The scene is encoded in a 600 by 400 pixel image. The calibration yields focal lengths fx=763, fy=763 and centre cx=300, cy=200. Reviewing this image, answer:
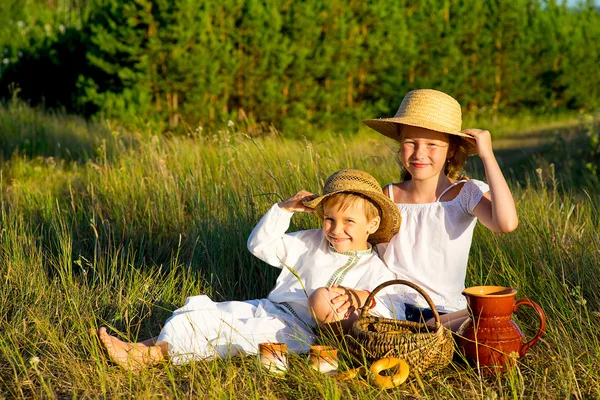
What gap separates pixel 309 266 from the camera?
3689 millimetres

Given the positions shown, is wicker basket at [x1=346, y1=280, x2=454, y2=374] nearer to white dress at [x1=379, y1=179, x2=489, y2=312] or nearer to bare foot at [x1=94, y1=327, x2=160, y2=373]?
white dress at [x1=379, y1=179, x2=489, y2=312]

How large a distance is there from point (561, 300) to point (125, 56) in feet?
25.3

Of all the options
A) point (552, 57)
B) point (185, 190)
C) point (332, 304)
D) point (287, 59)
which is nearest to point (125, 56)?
point (287, 59)

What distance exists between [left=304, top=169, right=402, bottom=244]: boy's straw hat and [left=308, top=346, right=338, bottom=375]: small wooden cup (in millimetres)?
716

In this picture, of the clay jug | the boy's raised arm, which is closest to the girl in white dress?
the clay jug

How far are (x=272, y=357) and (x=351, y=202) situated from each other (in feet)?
2.73

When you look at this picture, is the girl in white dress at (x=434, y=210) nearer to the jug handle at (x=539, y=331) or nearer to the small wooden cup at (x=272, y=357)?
the jug handle at (x=539, y=331)

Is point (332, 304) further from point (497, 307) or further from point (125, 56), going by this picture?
point (125, 56)

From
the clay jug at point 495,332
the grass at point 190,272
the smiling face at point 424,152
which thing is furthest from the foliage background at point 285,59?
the clay jug at point 495,332

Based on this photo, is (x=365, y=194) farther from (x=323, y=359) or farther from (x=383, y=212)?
(x=323, y=359)

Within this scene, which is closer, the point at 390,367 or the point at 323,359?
the point at 390,367

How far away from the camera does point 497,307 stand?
3178mm

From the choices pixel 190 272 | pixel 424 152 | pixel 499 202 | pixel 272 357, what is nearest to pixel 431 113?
pixel 424 152

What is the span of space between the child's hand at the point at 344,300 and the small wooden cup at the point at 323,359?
0.24 m
